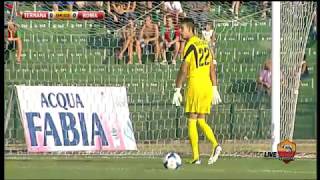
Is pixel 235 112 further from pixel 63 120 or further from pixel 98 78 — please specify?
pixel 63 120

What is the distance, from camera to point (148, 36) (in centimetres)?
1596

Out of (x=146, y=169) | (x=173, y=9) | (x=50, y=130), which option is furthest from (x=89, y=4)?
(x=146, y=169)

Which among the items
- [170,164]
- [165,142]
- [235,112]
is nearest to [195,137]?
[170,164]

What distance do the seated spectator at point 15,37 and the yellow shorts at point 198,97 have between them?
520 centimetres

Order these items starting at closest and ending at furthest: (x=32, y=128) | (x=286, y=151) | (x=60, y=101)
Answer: (x=286, y=151)
(x=32, y=128)
(x=60, y=101)

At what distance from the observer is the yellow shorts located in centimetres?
1111

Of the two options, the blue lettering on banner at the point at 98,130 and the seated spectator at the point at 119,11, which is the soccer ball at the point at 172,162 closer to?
the blue lettering on banner at the point at 98,130

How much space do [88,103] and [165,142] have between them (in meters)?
2.55

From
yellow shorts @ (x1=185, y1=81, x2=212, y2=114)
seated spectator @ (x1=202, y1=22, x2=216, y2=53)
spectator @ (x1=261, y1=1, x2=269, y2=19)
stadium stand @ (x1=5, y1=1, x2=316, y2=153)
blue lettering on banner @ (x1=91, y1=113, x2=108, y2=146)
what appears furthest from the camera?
spectator @ (x1=261, y1=1, x2=269, y2=19)

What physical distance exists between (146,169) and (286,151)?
8.05 feet

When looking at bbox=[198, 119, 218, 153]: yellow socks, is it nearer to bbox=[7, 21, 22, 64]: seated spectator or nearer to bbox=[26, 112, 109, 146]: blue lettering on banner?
bbox=[26, 112, 109, 146]: blue lettering on banner

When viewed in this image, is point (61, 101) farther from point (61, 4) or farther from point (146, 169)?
point (61, 4)

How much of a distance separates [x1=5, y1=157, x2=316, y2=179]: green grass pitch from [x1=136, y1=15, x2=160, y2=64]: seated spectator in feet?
15.0

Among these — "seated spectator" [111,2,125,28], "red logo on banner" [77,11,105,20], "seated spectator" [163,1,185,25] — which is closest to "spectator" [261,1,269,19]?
"seated spectator" [163,1,185,25]
